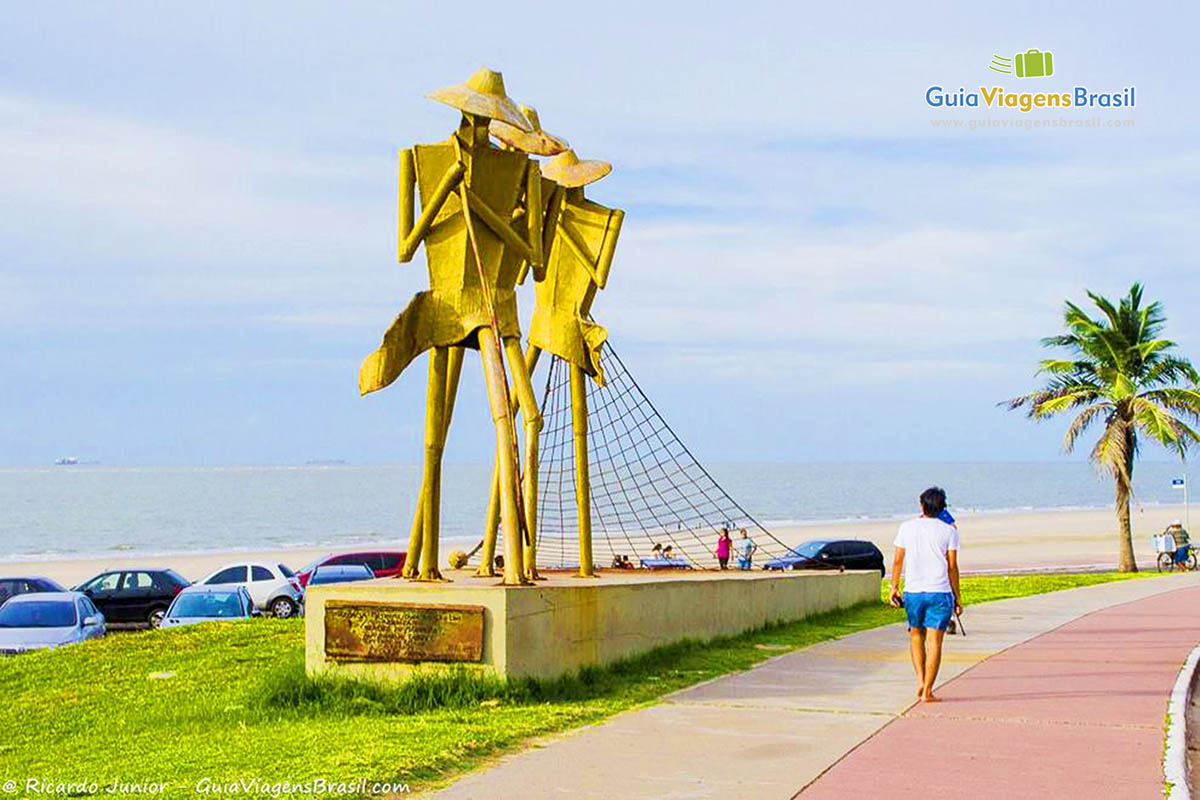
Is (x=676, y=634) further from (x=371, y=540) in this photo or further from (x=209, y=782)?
(x=371, y=540)

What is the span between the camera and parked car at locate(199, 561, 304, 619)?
25719 millimetres

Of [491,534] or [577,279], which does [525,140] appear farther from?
[491,534]

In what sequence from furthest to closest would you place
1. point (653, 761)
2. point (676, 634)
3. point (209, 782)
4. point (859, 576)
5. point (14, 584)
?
point (14, 584), point (859, 576), point (676, 634), point (653, 761), point (209, 782)

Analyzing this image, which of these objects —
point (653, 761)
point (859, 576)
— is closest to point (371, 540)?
point (859, 576)

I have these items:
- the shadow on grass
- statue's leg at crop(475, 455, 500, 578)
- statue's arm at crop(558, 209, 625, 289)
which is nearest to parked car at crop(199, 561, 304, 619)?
statue's leg at crop(475, 455, 500, 578)

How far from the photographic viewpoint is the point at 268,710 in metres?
10.0

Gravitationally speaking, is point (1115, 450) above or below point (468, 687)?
above

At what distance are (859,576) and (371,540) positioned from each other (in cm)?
5431

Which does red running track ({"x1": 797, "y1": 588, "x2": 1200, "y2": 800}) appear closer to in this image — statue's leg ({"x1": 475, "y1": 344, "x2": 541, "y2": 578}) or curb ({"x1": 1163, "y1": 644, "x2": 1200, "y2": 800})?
curb ({"x1": 1163, "y1": 644, "x2": 1200, "y2": 800})

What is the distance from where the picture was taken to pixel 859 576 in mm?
19641

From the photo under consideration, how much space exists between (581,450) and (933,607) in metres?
4.16

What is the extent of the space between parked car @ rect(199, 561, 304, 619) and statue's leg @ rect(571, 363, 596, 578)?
13.4 metres

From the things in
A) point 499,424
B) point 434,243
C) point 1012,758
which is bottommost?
point 1012,758

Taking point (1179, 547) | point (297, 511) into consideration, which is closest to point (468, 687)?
point (1179, 547)
